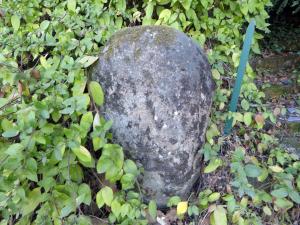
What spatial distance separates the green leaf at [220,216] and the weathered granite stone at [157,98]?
0.28 metres

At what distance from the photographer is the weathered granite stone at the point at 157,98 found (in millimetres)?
1938

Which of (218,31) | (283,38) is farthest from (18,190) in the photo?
(283,38)

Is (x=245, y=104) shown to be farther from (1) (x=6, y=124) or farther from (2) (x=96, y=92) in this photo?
(1) (x=6, y=124)

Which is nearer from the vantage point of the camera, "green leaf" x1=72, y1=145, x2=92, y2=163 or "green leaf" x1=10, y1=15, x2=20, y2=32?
"green leaf" x1=72, y1=145, x2=92, y2=163

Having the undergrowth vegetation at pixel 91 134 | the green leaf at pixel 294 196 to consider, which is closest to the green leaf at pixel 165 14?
the undergrowth vegetation at pixel 91 134

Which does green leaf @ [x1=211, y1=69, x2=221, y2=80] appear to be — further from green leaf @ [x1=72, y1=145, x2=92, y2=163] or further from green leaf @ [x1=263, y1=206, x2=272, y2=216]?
green leaf @ [x1=72, y1=145, x2=92, y2=163]

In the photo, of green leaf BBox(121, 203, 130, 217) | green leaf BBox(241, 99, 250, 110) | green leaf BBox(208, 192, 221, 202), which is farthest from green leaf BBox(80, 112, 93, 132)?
green leaf BBox(241, 99, 250, 110)

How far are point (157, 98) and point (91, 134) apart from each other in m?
0.45

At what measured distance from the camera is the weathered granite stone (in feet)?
6.36

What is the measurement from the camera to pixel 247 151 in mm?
2336

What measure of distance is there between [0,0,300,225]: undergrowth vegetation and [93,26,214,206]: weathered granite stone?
11cm

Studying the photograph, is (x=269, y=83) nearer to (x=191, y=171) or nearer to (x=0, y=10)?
(x=191, y=171)

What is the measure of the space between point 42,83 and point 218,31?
154 cm

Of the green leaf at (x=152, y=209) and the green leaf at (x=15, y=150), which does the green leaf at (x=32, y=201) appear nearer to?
the green leaf at (x=15, y=150)
